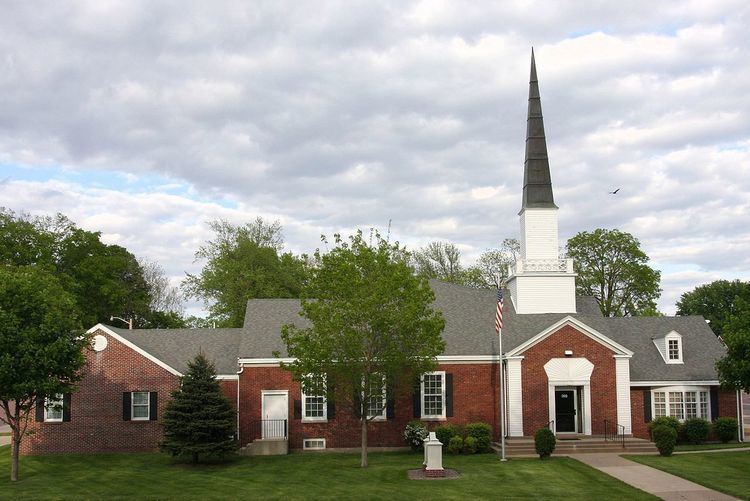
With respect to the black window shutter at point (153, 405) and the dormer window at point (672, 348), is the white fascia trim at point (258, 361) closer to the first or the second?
the black window shutter at point (153, 405)

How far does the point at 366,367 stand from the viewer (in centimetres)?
2570

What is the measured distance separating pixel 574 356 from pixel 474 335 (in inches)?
173

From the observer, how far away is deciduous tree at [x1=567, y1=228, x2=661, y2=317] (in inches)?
2169

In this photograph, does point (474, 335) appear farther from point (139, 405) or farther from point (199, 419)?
point (139, 405)

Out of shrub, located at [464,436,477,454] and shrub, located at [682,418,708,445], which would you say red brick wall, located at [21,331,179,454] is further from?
shrub, located at [682,418,708,445]

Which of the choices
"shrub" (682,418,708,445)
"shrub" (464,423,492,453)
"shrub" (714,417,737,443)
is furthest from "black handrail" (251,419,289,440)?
"shrub" (714,417,737,443)

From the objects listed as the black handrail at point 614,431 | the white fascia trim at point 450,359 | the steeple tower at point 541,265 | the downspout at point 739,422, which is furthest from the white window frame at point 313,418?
the downspout at point 739,422

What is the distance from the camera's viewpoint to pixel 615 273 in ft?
183

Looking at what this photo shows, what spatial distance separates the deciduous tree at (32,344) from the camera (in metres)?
21.6

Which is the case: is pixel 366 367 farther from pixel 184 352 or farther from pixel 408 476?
pixel 184 352

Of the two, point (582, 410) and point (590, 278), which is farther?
point (590, 278)

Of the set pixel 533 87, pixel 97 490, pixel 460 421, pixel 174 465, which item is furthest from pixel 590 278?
pixel 97 490

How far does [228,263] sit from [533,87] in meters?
29.8

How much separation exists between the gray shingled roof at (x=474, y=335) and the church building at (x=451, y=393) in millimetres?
89
